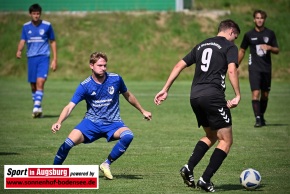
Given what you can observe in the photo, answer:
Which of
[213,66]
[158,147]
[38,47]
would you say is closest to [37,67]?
[38,47]

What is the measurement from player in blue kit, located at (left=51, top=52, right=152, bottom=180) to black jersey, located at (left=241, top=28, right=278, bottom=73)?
753 centimetres

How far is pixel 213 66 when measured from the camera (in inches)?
416

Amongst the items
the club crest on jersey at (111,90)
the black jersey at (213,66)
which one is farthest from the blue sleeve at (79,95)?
the black jersey at (213,66)

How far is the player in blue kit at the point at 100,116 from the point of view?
37.7ft

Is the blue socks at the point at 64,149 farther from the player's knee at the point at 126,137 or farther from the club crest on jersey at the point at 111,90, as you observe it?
the club crest on jersey at the point at 111,90

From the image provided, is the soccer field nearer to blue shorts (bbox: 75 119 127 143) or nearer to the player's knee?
the player's knee

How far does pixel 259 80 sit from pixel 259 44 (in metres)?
0.82

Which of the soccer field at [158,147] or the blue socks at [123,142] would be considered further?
the blue socks at [123,142]

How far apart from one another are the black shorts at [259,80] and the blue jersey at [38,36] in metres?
5.38

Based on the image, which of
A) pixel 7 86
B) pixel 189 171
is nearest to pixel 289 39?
pixel 7 86

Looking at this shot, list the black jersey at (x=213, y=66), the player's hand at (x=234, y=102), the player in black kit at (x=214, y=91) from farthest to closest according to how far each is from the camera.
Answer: the black jersey at (x=213, y=66)
the player in black kit at (x=214, y=91)
the player's hand at (x=234, y=102)

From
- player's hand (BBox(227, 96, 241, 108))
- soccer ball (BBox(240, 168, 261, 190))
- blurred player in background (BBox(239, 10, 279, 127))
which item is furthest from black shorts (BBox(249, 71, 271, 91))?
player's hand (BBox(227, 96, 241, 108))

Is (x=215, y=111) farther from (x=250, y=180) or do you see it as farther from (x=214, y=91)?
(x=250, y=180)

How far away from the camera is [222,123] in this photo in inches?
411
